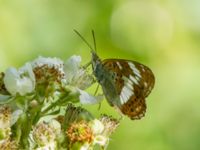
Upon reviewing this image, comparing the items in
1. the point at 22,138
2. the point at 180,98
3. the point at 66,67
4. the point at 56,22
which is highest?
the point at 56,22

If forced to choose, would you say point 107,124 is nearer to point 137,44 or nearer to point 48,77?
point 48,77

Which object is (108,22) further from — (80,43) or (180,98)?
(180,98)

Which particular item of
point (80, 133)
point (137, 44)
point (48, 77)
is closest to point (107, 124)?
point (80, 133)

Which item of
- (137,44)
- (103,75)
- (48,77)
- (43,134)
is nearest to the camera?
(43,134)

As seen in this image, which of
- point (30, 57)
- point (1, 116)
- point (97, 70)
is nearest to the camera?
point (1, 116)

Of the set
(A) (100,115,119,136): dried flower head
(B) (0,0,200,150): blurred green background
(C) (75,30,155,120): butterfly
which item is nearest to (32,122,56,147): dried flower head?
(A) (100,115,119,136): dried flower head

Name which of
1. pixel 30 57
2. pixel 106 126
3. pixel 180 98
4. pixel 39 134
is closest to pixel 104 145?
pixel 106 126

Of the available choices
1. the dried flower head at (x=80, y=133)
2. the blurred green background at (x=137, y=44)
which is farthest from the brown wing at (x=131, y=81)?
the blurred green background at (x=137, y=44)
